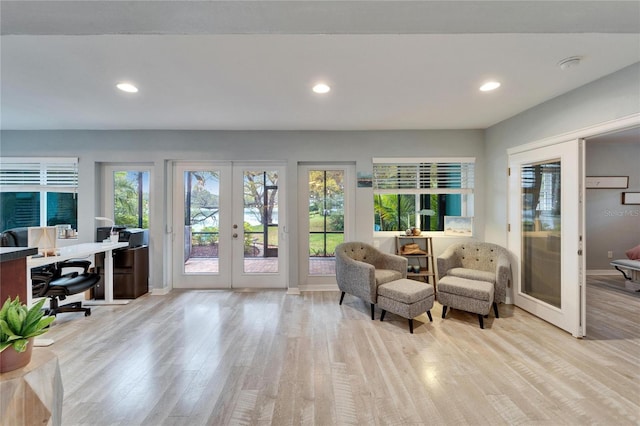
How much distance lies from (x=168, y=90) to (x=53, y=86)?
107cm

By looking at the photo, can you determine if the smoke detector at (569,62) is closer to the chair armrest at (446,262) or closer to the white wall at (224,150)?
the white wall at (224,150)

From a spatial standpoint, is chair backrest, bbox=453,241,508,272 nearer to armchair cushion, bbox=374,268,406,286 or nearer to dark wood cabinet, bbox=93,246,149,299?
armchair cushion, bbox=374,268,406,286

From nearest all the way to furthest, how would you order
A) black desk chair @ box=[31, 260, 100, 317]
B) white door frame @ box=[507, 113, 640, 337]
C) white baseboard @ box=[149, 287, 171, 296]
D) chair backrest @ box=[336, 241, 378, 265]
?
1. white door frame @ box=[507, 113, 640, 337]
2. black desk chair @ box=[31, 260, 100, 317]
3. chair backrest @ box=[336, 241, 378, 265]
4. white baseboard @ box=[149, 287, 171, 296]

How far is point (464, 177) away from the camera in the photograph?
4.22m

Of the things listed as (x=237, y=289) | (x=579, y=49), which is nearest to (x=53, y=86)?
(x=237, y=289)

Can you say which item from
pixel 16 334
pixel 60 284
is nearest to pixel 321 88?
pixel 16 334

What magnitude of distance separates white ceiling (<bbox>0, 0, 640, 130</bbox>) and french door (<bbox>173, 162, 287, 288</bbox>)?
81 cm

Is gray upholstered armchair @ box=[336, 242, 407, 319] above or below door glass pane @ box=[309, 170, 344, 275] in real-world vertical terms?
below

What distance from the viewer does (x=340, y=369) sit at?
2.21 m

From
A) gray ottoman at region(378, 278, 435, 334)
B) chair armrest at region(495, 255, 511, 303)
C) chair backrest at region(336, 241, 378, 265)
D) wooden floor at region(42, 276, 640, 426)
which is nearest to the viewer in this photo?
wooden floor at region(42, 276, 640, 426)

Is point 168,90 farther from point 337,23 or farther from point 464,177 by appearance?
point 464,177

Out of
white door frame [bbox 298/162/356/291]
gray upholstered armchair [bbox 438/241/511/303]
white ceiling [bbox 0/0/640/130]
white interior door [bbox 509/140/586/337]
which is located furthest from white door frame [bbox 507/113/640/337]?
white door frame [bbox 298/162/356/291]

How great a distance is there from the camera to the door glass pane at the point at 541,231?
302 cm

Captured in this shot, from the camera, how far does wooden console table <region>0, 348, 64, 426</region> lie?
1.12 metres
